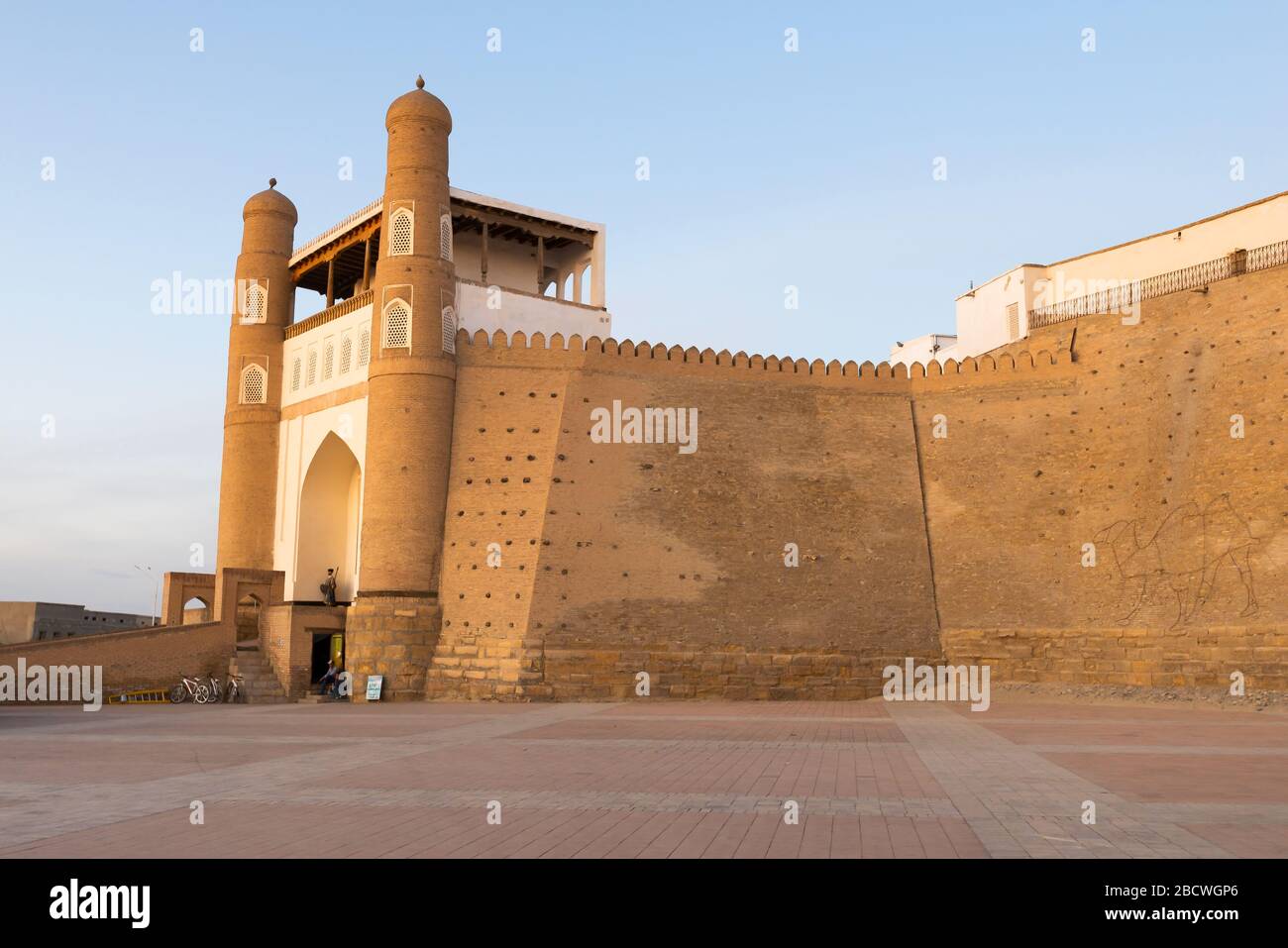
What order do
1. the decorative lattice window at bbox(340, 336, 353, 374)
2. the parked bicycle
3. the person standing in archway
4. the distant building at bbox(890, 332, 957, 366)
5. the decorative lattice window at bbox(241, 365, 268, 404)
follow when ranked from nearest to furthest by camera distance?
the parked bicycle
the decorative lattice window at bbox(340, 336, 353, 374)
the person standing in archway
the decorative lattice window at bbox(241, 365, 268, 404)
the distant building at bbox(890, 332, 957, 366)

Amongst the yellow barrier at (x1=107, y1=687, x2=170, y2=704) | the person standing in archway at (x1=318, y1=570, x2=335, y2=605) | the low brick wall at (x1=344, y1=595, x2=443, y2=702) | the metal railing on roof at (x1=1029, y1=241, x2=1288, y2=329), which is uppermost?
the metal railing on roof at (x1=1029, y1=241, x2=1288, y2=329)

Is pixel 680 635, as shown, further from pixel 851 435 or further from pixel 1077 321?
pixel 1077 321

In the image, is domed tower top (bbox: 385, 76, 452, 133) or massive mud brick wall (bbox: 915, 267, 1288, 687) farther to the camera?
domed tower top (bbox: 385, 76, 452, 133)

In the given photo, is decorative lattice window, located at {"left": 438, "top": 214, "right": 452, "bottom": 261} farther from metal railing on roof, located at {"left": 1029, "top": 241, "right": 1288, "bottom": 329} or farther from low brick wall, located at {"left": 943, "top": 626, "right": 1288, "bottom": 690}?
Result: metal railing on roof, located at {"left": 1029, "top": 241, "right": 1288, "bottom": 329}

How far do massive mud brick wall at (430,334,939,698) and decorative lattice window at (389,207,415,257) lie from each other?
229cm

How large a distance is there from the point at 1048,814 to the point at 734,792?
2.16m

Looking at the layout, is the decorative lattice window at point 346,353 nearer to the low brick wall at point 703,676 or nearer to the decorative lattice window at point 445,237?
the decorative lattice window at point 445,237

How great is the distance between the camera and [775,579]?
22391mm

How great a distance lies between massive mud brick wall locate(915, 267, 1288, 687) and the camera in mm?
19562

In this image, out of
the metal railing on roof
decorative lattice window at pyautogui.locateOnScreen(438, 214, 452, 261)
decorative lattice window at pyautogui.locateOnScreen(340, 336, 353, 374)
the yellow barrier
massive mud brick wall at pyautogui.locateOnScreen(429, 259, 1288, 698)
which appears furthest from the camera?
decorative lattice window at pyautogui.locateOnScreen(340, 336, 353, 374)

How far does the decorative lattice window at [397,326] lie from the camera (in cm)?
2272

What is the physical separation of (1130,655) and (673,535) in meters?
8.74

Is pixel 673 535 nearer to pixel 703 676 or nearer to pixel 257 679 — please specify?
pixel 703 676

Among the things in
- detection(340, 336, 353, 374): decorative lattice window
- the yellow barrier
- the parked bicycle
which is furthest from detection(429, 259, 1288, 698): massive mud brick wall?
the yellow barrier
